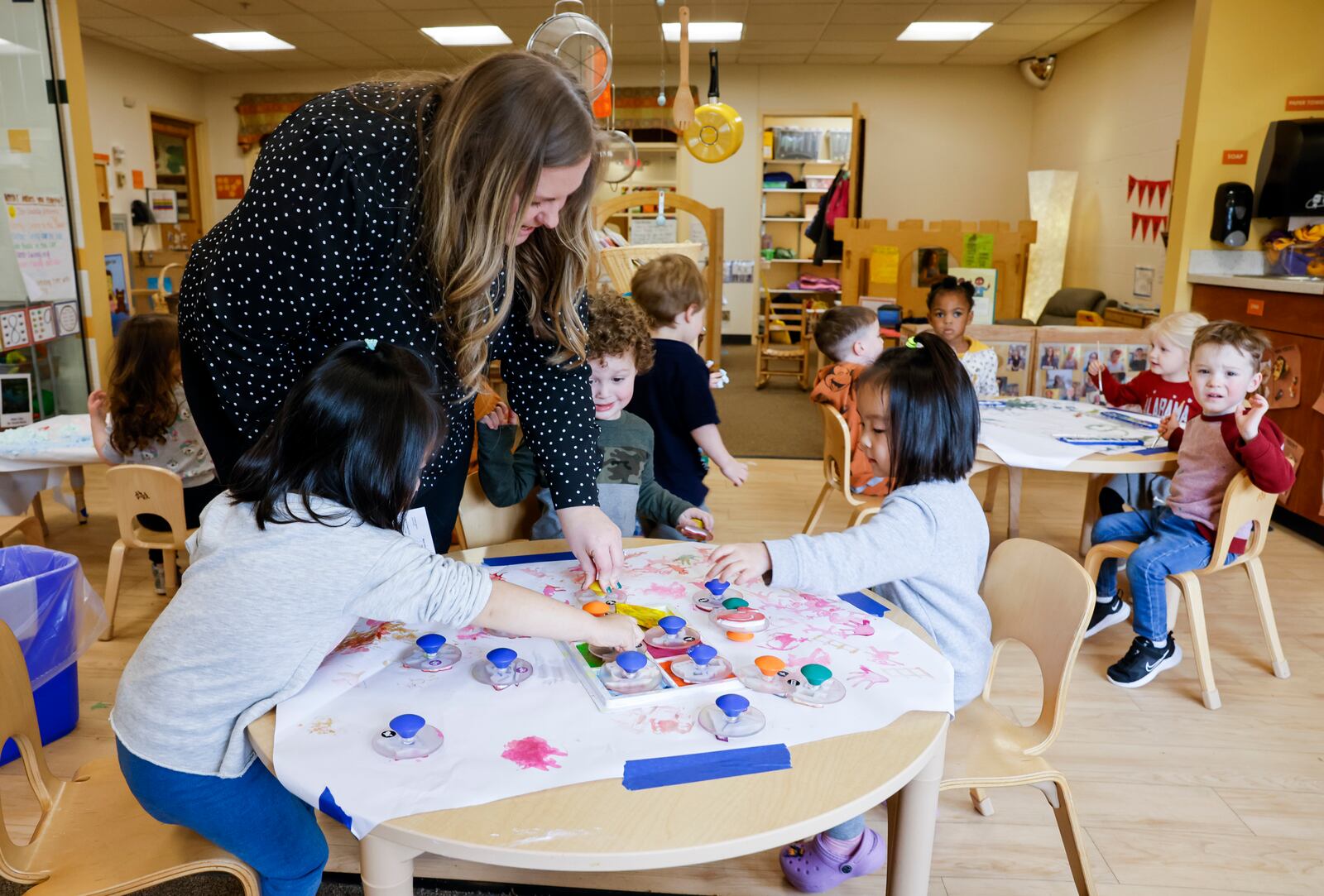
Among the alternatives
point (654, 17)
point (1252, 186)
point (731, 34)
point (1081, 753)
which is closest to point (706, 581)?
point (1081, 753)

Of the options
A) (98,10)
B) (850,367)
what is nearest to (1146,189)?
(850,367)

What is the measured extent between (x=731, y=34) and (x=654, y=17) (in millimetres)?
892

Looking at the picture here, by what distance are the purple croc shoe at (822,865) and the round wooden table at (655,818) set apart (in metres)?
0.71

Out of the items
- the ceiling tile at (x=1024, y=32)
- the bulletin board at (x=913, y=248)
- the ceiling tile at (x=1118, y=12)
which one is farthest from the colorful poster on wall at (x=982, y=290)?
the ceiling tile at (x=1024, y=32)

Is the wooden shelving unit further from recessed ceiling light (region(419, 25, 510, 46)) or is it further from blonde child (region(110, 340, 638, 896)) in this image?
blonde child (region(110, 340, 638, 896))

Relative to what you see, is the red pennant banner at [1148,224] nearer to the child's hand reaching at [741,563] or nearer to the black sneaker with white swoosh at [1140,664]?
the black sneaker with white swoosh at [1140,664]

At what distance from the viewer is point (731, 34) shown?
741 cm

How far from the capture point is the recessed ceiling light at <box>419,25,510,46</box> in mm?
7098

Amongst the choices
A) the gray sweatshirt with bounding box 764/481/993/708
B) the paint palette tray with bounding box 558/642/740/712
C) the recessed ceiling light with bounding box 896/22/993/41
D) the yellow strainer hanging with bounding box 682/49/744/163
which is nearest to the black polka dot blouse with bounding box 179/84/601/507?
the paint palette tray with bounding box 558/642/740/712

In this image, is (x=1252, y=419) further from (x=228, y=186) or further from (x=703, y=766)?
(x=228, y=186)

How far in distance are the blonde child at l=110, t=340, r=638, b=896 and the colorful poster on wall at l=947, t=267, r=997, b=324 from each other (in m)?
4.50

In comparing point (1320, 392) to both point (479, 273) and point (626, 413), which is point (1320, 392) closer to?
point (626, 413)

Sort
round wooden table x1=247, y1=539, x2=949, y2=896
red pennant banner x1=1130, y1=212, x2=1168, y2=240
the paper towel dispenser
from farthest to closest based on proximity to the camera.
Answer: red pennant banner x1=1130, y1=212, x2=1168, y2=240 < the paper towel dispenser < round wooden table x1=247, y1=539, x2=949, y2=896

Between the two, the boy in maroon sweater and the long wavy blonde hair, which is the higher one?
the long wavy blonde hair
